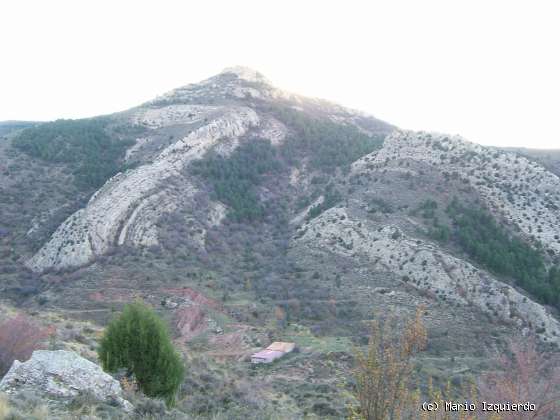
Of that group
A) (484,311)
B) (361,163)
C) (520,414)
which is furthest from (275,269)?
(520,414)

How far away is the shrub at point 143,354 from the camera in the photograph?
45.0 feet

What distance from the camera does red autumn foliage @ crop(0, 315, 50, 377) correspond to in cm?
1351

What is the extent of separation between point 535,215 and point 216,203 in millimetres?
25048

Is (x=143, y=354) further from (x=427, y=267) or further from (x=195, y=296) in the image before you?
(x=427, y=267)

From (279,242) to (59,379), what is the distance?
91.6 ft

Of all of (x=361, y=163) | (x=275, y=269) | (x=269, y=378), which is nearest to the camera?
(x=269, y=378)

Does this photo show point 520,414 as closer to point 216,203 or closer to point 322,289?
point 322,289

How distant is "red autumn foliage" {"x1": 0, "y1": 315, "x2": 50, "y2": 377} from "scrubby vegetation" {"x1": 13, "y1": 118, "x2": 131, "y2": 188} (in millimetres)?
28804

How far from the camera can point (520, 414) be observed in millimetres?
9000

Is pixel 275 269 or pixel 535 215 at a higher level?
pixel 535 215

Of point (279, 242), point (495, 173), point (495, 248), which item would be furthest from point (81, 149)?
point (495, 248)

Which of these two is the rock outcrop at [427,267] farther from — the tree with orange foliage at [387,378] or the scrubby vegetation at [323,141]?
the tree with orange foliage at [387,378]

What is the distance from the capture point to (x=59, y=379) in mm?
9891

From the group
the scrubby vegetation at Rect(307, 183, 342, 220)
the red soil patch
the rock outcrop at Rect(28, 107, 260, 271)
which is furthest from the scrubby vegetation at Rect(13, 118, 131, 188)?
the scrubby vegetation at Rect(307, 183, 342, 220)
